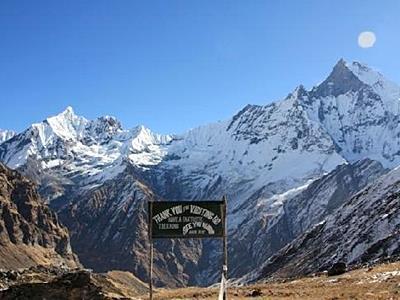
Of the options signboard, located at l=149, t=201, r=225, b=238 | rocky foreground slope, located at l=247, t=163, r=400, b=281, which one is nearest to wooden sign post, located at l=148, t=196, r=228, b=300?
signboard, located at l=149, t=201, r=225, b=238

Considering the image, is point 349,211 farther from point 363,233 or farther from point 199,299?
point 199,299

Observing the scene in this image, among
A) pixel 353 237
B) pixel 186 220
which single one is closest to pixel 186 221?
pixel 186 220

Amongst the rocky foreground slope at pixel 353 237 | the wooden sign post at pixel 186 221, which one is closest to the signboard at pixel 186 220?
the wooden sign post at pixel 186 221

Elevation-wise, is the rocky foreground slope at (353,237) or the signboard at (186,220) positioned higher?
the rocky foreground slope at (353,237)

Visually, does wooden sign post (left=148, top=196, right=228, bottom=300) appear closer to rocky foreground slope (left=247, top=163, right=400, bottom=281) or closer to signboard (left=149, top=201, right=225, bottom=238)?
signboard (left=149, top=201, right=225, bottom=238)

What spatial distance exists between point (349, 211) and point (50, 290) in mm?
137981

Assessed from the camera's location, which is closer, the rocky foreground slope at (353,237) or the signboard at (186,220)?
the signboard at (186,220)

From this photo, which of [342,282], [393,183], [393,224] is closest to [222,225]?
[342,282]

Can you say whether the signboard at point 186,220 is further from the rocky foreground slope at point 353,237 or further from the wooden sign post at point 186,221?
the rocky foreground slope at point 353,237

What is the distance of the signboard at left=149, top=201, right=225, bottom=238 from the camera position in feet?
104

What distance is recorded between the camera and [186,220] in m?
31.6

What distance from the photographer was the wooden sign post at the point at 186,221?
31.6 metres

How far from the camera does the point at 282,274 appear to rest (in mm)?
151250

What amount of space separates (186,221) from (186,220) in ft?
0.16
